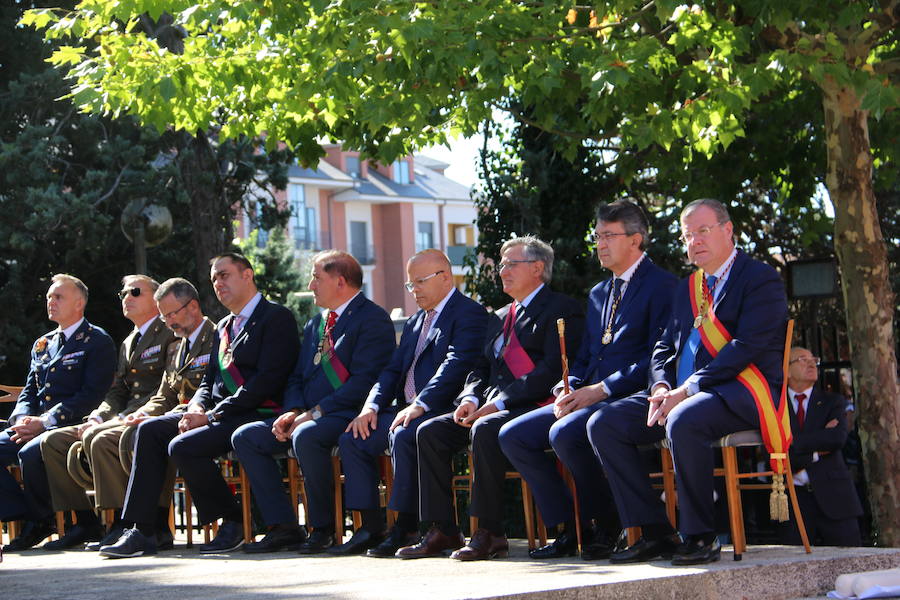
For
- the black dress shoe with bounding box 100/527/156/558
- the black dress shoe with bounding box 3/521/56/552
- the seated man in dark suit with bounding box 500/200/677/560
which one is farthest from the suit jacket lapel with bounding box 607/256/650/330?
the black dress shoe with bounding box 3/521/56/552

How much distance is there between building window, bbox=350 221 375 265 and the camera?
61.0 meters

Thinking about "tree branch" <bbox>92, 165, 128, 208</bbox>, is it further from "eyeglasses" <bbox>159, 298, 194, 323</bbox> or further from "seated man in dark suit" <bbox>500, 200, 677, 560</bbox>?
"seated man in dark suit" <bbox>500, 200, 677, 560</bbox>

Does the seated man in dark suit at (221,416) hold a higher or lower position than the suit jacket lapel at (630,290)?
lower

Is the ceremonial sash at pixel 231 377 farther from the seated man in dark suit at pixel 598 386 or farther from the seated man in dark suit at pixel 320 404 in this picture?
the seated man in dark suit at pixel 598 386

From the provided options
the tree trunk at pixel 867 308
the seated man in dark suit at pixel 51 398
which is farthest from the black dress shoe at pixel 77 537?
the tree trunk at pixel 867 308

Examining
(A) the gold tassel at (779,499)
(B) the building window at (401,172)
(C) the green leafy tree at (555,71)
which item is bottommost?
(A) the gold tassel at (779,499)

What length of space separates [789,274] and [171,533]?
5810 millimetres

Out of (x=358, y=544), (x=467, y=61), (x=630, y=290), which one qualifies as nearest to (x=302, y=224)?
(x=467, y=61)

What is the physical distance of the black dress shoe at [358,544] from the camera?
7492 mm

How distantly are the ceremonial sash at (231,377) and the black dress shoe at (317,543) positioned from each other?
2.76ft

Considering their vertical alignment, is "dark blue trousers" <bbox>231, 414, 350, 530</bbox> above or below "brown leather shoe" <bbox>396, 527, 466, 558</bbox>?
above

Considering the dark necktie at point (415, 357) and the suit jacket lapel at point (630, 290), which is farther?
the dark necktie at point (415, 357)

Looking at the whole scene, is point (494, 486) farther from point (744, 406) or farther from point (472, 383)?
point (744, 406)

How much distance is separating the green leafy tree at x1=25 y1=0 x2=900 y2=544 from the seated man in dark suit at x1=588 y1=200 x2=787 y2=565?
1533mm
